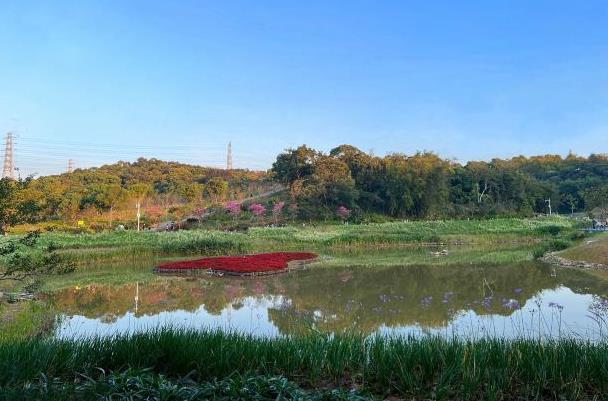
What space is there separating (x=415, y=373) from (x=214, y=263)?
18398mm

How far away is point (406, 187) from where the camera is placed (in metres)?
53.1

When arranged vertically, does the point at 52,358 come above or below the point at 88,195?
below

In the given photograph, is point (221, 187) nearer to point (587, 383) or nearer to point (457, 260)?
point (457, 260)

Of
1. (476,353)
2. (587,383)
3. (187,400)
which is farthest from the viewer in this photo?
(476,353)

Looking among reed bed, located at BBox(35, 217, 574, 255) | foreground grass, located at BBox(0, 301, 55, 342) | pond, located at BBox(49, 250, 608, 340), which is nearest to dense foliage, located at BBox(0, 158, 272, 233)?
reed bed, located at BBox(35, 217, 574, 255)

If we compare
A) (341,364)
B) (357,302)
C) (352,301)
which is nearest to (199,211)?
(357,302)

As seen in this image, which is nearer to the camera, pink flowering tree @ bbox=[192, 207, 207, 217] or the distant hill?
the distant hill

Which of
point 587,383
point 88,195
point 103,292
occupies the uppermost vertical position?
point 88,195

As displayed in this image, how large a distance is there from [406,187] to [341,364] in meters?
49.5

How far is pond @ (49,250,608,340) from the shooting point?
9.90 m

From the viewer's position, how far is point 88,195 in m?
47.0

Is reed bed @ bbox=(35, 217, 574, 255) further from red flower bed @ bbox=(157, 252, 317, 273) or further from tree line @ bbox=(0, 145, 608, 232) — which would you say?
tree line @ bbox=(0, 145, 608, 232)

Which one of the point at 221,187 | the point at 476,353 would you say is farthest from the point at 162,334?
the point at 221,187

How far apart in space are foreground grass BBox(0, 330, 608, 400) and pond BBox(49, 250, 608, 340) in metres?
2.39
